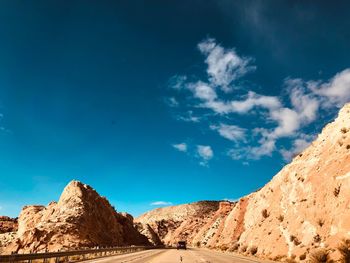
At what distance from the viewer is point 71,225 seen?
56062 millimetres

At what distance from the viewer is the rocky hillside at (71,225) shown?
166 ft

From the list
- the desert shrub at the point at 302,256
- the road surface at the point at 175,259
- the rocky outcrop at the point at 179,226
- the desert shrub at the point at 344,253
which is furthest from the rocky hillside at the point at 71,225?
the rocky outcrop at the point at 179,226

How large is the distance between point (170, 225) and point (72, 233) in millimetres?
129488

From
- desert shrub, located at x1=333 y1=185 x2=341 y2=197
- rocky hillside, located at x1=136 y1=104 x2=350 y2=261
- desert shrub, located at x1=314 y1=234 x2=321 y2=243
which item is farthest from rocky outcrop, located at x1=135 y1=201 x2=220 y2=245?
desert shrub, located at x1=314 y1=234 x2=321 y2=243

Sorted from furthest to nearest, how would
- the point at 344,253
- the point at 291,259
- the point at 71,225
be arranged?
the point at 71,225
the point at 291,259
the point at 344,253

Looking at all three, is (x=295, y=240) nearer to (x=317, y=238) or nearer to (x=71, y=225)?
(x=317, y=238)

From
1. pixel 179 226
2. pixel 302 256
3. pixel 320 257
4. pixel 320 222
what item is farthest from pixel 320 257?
pixel 179 226

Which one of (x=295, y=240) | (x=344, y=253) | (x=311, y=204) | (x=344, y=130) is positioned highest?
(x=344, y=130)

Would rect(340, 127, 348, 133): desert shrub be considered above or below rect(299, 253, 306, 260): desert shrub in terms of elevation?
above

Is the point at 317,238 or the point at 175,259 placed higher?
the point at 317,238

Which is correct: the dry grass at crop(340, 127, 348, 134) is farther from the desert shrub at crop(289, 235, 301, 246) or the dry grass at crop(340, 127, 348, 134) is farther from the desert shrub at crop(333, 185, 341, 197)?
the desert shrub at crop(289, 235, 301, 246)

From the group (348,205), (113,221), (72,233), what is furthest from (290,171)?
(113,221)

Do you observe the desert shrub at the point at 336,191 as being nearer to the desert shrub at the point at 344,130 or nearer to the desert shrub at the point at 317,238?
the desert shrub at the point at 317,238

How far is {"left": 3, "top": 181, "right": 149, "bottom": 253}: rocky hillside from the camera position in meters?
50.7
